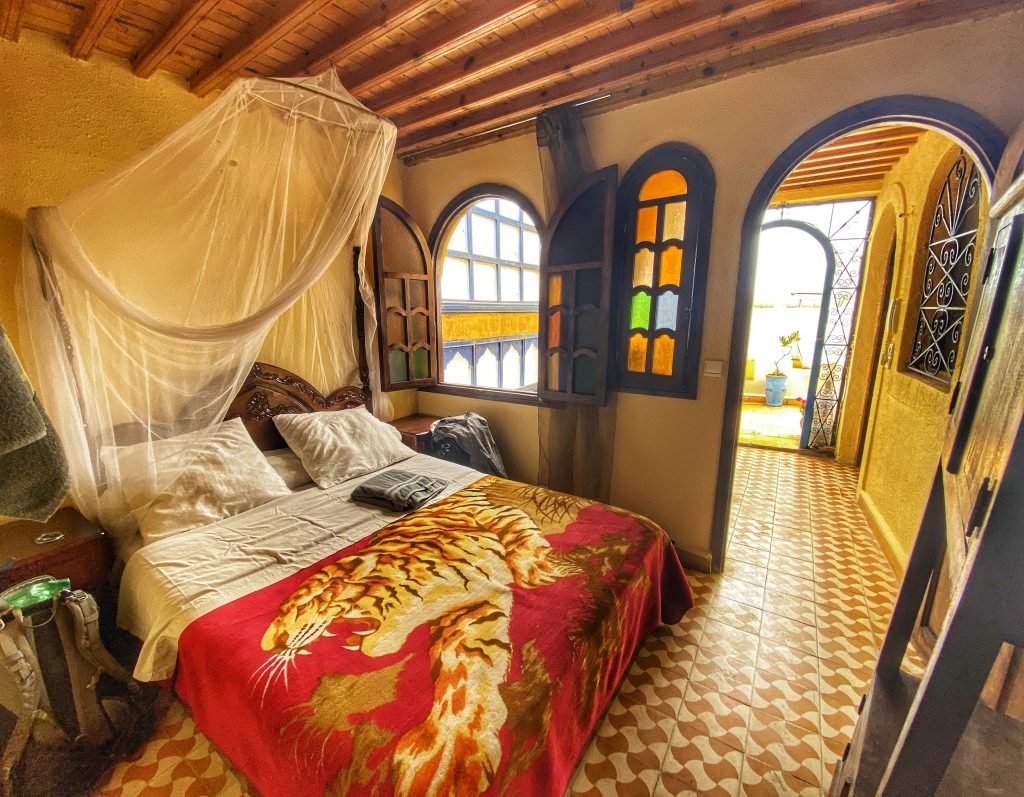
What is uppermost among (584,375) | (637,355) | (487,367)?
(637,355)

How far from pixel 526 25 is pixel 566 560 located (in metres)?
2.35

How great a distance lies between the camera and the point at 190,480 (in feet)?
5.92

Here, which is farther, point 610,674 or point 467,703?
point 610,674

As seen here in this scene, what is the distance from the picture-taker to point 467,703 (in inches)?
40.0

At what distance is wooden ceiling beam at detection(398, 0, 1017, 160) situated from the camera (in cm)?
167

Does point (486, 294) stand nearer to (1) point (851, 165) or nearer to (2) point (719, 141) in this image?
(2) point (719, 141)

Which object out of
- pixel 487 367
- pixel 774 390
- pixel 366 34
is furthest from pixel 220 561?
pixel 774 390

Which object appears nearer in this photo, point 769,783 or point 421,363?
point 769,783

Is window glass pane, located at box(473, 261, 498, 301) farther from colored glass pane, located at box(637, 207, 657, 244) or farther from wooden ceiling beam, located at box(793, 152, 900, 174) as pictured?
wooden ceiling beam, located at box(793, 152, 900, 174)

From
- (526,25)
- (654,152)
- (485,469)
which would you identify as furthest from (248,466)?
(654,152)

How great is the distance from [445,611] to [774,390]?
23.8 feet

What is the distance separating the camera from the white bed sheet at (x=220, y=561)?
1330 mm

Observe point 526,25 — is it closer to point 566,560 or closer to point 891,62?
point 891,62

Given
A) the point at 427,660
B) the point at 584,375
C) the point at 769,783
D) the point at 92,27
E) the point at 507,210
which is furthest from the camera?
the point at 507,210
